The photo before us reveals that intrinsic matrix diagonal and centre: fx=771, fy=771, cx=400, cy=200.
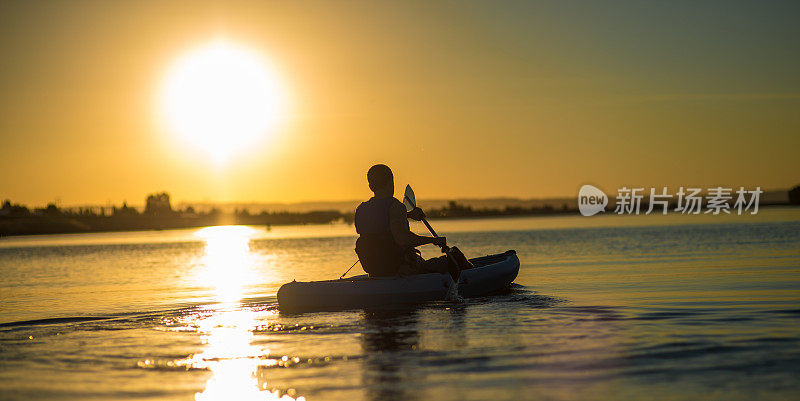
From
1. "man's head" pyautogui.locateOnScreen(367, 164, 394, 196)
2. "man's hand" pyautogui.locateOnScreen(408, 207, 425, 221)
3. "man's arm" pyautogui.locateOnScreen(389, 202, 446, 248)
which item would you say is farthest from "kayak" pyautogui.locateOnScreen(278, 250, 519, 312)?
"man's head" pyautogui.locateOnScreen(367, 164, 394, 196)

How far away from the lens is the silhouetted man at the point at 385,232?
1376 centimetres

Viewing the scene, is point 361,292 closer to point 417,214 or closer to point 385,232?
point 385,232

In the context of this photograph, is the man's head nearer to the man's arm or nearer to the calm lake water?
the man's arm

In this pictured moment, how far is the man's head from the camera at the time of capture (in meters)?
13.8

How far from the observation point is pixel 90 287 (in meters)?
23.5

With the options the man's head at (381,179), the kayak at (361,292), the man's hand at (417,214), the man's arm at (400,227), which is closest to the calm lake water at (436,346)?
the kayak at (361,292)

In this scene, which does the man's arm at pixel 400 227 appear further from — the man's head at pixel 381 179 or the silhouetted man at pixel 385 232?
the man's head at pixel 381 179

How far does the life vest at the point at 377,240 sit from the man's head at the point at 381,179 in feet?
0.49

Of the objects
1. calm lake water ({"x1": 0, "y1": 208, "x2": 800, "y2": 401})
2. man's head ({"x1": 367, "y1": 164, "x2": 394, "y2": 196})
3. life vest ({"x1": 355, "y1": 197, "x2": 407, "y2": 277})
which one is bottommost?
calm lake water ({"x1": 0, "y1": 208, "x2": 800, "y2": 401})

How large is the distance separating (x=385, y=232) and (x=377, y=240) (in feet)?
0.84

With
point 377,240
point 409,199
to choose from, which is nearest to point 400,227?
point 377,240

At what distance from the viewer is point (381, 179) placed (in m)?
13.9

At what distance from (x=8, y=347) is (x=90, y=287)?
13.4m

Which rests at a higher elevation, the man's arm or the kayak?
the man's arm
